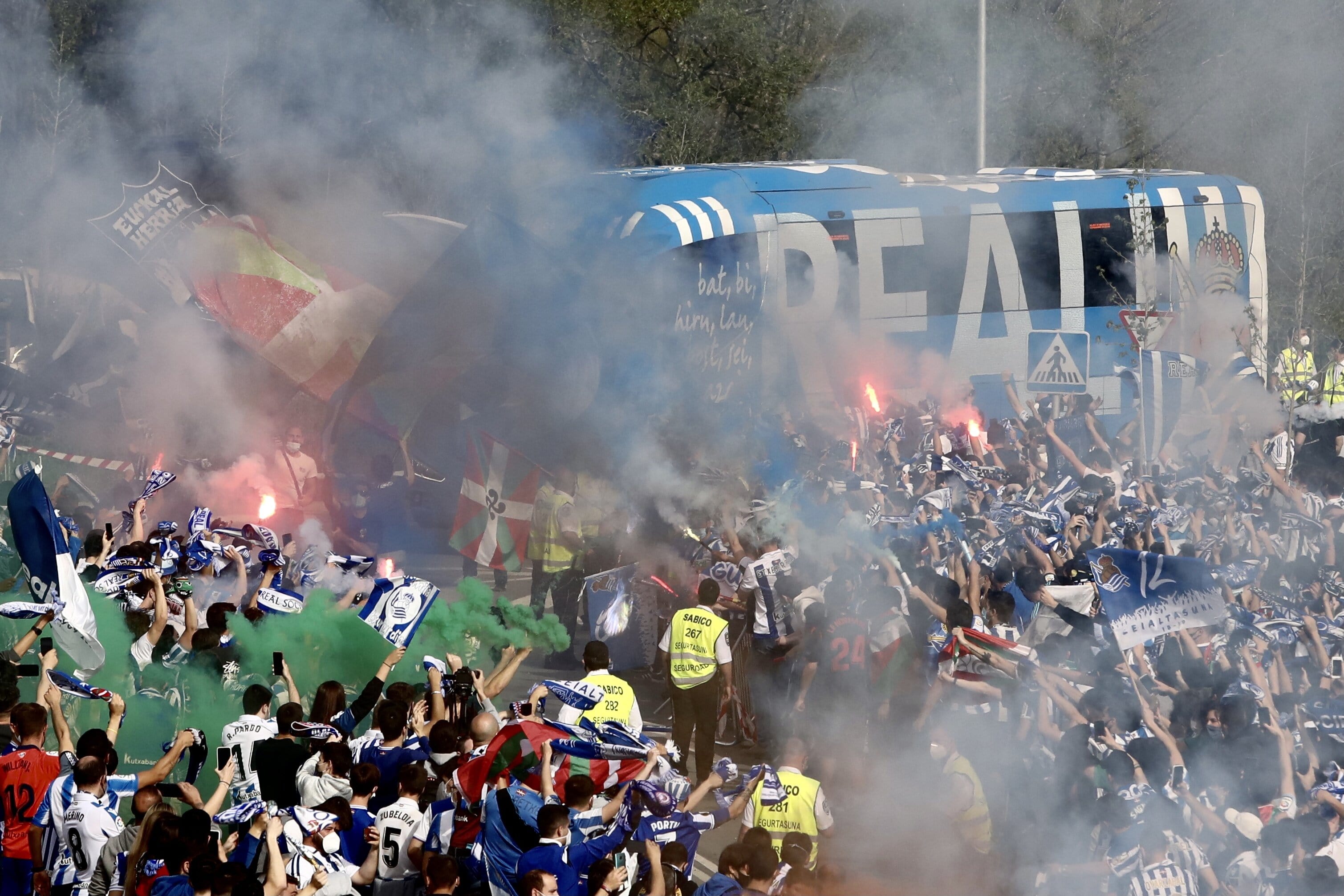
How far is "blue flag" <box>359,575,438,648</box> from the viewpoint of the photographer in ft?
20.9

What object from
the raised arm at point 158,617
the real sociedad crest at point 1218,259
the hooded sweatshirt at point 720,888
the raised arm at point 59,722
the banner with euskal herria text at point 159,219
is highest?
the banner with euskal herria text at point 159,219

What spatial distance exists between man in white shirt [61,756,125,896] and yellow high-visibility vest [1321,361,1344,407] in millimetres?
11002

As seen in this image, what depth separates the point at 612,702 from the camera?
6047 mm

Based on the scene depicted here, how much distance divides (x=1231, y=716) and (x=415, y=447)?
6.43 meters

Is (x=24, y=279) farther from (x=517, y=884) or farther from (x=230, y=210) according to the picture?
(x=517, y=884)

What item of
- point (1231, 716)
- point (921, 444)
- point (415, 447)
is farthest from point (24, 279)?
point (1231, 716)

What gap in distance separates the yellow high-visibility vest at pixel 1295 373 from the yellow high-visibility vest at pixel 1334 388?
5.9 inches

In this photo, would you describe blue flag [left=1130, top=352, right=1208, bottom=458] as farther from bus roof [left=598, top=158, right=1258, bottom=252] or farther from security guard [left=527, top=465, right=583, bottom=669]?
security guard [left=527, top=465, right=583, bottom=669]

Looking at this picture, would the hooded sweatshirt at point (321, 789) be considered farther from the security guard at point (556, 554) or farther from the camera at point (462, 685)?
the security guard at point (556, 554)

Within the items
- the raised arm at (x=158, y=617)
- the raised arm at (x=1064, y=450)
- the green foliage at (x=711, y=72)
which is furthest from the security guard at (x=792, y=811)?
the green foliage at (x=711, y=72)

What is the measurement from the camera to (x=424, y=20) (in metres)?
11.0

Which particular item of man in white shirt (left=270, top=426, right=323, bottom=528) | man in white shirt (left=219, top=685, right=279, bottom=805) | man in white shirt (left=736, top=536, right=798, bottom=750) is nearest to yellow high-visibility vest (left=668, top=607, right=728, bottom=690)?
man in white shirt (left=736, top=536, right=798, bottom=750)

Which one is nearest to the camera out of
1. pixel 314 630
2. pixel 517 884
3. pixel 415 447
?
pixel 517 884

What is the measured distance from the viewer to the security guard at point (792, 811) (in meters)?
5.25
